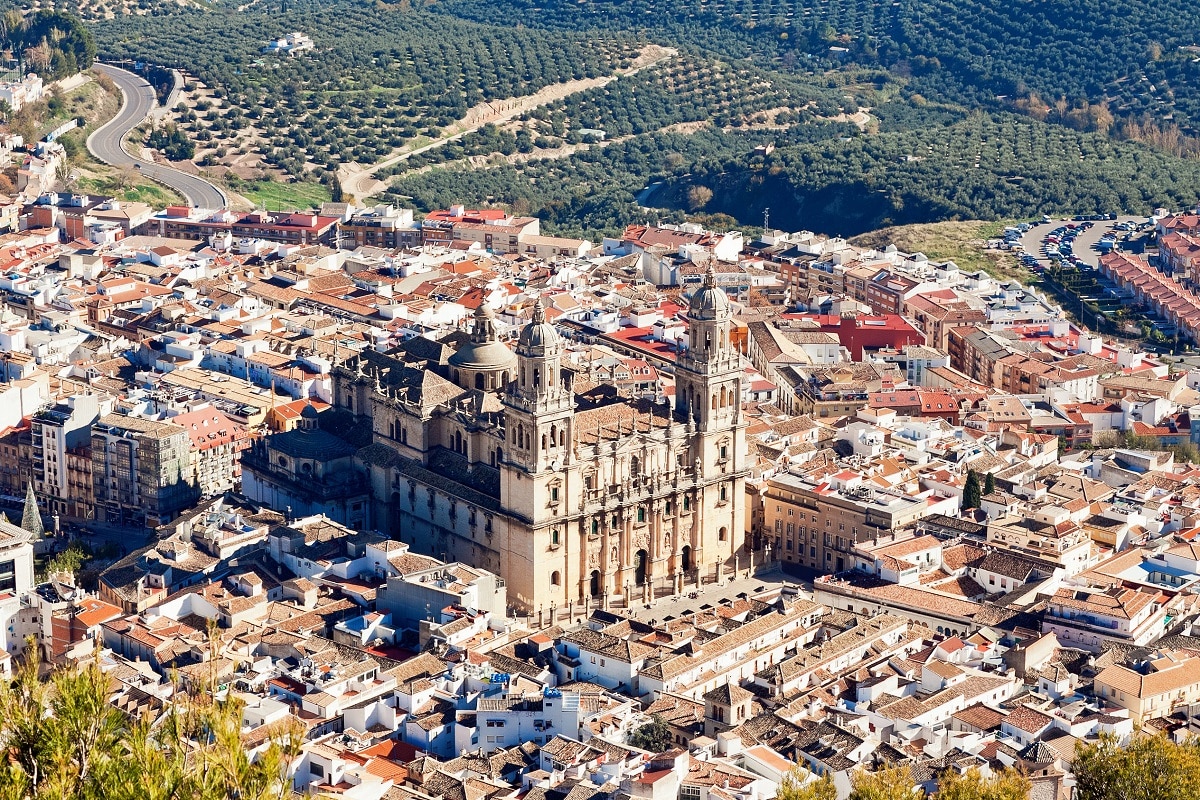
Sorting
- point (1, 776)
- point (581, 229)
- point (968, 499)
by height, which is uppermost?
point (1, 776)

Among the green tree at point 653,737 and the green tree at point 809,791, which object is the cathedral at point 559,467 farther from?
A: the green tree at point 809,791

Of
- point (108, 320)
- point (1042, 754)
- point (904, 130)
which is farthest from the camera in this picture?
point (904, 130)

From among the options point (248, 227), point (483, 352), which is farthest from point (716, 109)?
point (483, 352)

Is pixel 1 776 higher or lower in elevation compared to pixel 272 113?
higher

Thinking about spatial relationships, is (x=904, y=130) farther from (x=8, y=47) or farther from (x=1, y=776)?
(x=1, y=776)

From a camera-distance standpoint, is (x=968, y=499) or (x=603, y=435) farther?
(x=968, y=499)

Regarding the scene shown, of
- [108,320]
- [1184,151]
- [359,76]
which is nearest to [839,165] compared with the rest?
[1184,151]

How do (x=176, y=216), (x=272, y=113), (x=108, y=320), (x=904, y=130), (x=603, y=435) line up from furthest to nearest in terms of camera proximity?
(x=904, y=130) < (x=272, y=113) < (x=176, y=216) < (x=108, y=320) < (x=603, y=435)
